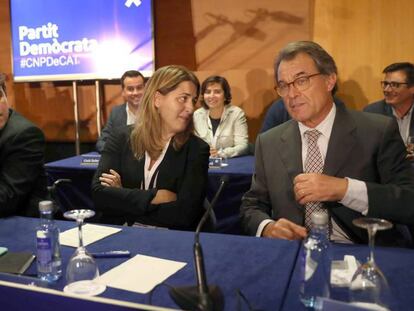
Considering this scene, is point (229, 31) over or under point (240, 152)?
over

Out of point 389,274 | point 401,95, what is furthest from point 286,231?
point 401,95

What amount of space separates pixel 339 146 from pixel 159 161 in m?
0.90

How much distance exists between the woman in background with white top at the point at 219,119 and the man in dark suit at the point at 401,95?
1326 millimetres

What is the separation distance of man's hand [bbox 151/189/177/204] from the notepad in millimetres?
716

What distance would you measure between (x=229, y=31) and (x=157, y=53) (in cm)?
91

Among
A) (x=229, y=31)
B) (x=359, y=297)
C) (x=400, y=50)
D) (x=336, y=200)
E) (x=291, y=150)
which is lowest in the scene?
(x=359, y=297)

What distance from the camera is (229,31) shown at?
525 centimetres

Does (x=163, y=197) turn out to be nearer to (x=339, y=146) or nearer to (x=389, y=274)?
(x=339, y=146)

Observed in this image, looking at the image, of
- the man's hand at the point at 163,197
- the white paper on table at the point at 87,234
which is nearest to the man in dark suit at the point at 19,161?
the white paper on table at the point at 87,234

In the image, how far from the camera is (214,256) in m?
1.47

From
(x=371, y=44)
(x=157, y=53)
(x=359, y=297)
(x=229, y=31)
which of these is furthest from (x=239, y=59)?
(x=359, y=297)

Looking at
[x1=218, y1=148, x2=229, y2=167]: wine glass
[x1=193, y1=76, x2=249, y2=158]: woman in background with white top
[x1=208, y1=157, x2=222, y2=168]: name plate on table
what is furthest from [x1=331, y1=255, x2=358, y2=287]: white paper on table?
[x1=193, y1=76, x2=249, y2=158]: woman in background with white top

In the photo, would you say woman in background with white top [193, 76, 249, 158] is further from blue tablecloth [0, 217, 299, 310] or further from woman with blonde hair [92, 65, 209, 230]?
blue tablecloth [0, 217, 299, 310]

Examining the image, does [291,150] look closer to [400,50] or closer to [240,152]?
[240,152]
